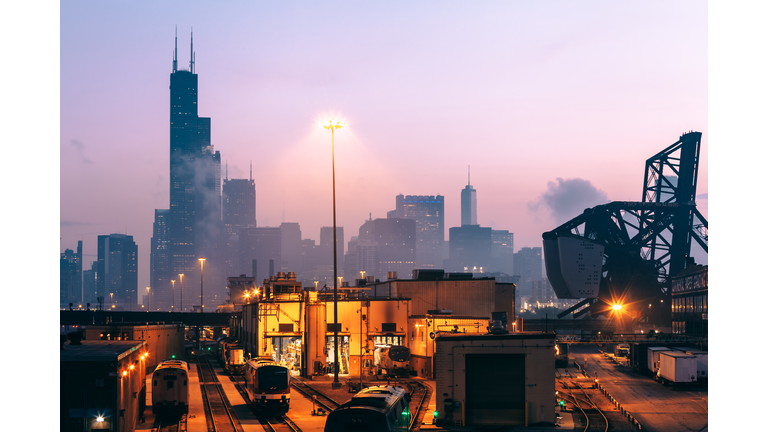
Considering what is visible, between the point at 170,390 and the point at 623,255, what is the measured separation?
135 meters

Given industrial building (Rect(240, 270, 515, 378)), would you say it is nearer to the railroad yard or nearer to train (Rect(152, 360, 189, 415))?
the railroad yard

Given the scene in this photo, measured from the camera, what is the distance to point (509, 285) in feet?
355

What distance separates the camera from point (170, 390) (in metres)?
44.8

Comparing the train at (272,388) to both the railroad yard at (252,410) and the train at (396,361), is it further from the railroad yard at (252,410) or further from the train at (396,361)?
the train at (396,361)

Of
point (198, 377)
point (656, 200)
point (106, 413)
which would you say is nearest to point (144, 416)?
point (106, 413)

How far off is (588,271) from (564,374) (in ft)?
265

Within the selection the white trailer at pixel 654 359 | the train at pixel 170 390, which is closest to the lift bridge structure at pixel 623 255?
the white trailer at pixel 654 359

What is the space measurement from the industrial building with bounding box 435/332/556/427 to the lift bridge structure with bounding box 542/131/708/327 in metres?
118

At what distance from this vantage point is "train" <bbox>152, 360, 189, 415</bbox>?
4441 cm

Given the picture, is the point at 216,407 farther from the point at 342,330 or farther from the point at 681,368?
the point at 681,368

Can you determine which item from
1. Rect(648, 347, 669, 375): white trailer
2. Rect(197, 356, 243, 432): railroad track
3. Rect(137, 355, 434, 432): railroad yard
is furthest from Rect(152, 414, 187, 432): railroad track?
Rect(648, 347, 669, 375): white trailer

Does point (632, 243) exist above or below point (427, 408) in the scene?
above

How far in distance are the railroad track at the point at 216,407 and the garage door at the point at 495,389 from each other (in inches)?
581

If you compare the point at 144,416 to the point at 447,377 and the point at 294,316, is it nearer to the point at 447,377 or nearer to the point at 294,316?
the point at 447,377
